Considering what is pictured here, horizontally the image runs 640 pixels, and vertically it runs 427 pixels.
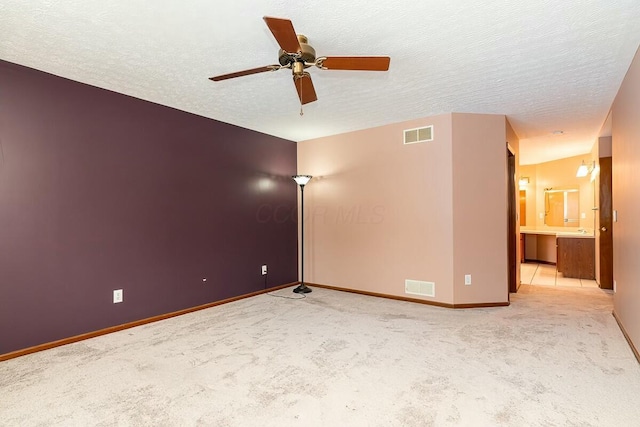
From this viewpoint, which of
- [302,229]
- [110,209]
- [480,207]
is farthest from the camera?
[302,229]

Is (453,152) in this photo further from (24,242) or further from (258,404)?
(24,242)

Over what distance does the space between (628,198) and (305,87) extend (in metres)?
3.06

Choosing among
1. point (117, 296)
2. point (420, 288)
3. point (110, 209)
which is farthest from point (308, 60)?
point (420, 288)

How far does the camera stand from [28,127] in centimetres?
290

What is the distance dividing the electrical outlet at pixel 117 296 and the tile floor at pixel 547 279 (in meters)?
6.09

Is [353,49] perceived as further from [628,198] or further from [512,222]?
[512,222]

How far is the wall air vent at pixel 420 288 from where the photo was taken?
4.33m

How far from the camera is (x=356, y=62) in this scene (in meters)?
2.21

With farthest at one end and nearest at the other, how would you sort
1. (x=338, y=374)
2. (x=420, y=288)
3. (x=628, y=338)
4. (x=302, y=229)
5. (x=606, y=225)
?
(x=302, y=229) < (x=606, y=225) < (x=420, y=288) < (x=628, y=338) < (x=338, y=374)

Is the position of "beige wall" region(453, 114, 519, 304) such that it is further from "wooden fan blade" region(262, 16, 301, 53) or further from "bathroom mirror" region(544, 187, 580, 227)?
"bathroom mirror" region(544, 187, 580, 227)

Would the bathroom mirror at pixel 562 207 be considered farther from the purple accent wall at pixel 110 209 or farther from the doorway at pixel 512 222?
the purple accent wall at pixel 110 209

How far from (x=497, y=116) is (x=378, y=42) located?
254cm

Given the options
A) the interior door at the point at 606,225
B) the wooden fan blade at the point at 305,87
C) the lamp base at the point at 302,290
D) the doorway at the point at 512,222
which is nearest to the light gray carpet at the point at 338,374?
the doorway at the point at 512,222

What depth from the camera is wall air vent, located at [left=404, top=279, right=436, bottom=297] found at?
433 centimetres
